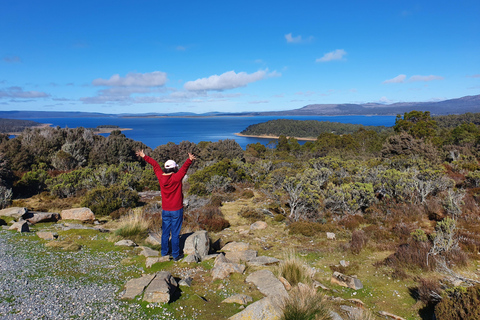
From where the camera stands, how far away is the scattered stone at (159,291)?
4.30 metres

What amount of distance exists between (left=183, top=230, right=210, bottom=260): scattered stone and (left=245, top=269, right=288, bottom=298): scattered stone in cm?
149

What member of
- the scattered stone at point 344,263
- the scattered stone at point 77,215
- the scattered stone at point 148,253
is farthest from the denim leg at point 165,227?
the scattered stone at point 77,215

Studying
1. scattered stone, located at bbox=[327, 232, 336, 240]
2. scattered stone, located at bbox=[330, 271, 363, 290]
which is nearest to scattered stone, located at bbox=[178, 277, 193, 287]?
scattered stone, located at bbox=[330, 271, 363, 290]

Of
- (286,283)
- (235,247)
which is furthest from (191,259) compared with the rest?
(286,283)

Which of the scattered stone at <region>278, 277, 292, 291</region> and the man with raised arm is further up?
the man with raised arm

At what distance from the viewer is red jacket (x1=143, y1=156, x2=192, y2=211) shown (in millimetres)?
5594

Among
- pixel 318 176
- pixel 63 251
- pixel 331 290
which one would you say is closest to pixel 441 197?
pixel 318 176

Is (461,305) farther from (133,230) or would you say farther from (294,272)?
(133,230)

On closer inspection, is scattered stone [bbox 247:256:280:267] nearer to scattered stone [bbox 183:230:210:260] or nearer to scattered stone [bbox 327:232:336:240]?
scattered stone [bbox 183:230:210:260]

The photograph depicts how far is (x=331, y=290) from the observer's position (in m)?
5.47

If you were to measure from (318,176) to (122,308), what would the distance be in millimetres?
13785

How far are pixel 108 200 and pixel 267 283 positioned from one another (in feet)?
33.8

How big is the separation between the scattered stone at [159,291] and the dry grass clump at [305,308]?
190cm

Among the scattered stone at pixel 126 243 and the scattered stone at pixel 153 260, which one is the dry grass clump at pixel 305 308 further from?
the scattered stone at pixel 126 243
